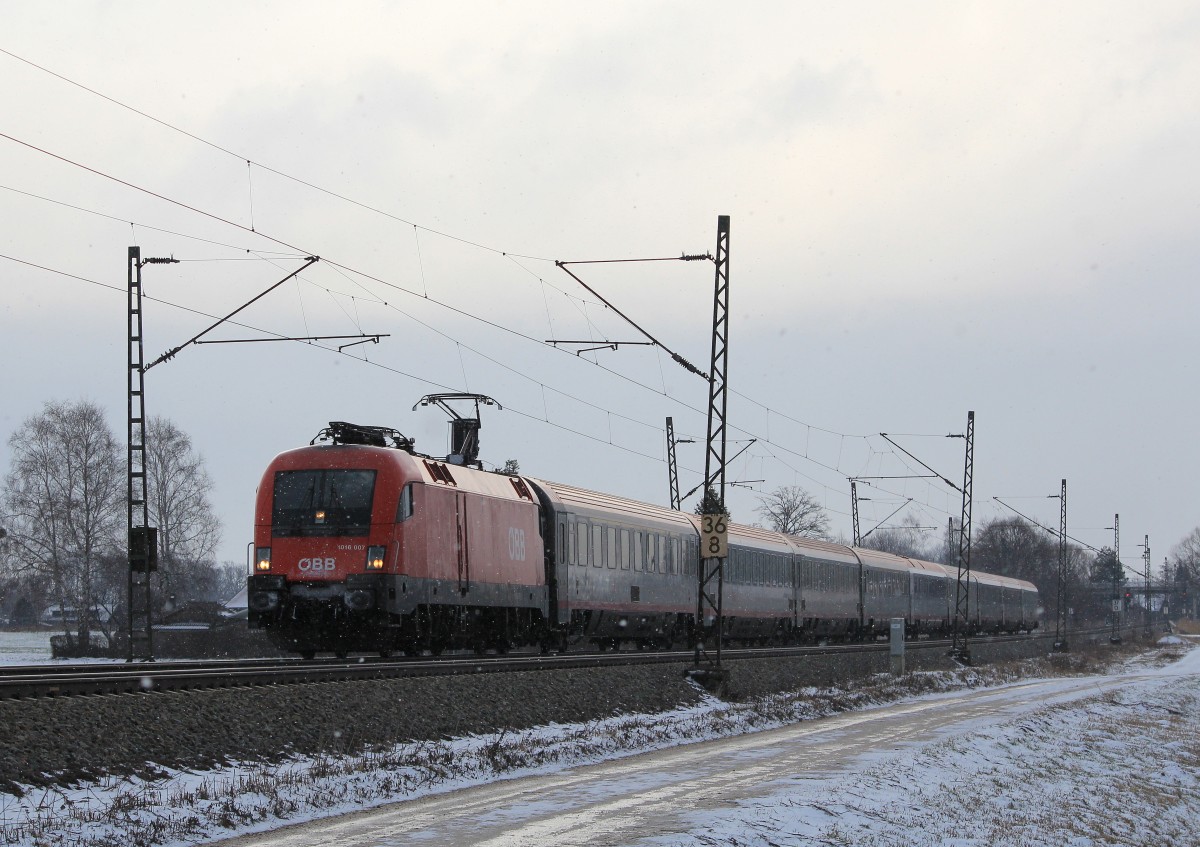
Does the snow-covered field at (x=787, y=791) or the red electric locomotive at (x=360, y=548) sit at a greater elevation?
the red electric locomotive at (x=360, y=548)

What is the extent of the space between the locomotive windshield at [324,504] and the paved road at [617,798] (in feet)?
22.7

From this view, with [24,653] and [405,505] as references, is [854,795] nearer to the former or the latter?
[405,505]

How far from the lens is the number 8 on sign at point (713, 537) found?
85.7ft

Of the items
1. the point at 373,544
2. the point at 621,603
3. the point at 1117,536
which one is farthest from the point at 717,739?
the point at 1117,536

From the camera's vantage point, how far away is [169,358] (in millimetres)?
29766

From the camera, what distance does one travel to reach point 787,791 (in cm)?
1467

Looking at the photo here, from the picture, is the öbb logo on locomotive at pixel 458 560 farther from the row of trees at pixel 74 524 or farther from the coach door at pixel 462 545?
the row of trees at pixel 74 524

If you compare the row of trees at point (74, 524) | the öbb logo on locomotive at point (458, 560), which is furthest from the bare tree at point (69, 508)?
the öbb logo on locomotive at point (458, 560)

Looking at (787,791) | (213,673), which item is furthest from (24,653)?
(787,791)

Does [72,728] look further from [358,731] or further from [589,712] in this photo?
[589,712]

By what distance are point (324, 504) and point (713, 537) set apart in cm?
721

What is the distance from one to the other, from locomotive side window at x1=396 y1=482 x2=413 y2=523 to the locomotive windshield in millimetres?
466

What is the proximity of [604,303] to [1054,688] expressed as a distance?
56.9 ft

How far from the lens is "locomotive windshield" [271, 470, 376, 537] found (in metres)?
23.0
